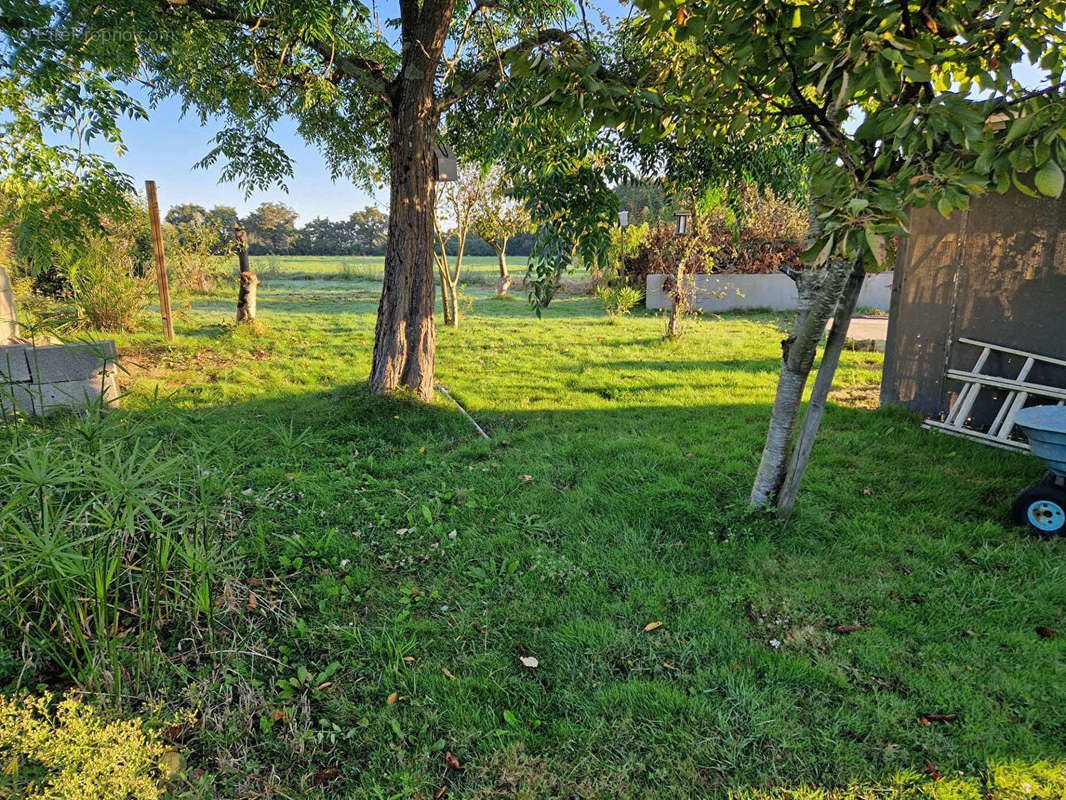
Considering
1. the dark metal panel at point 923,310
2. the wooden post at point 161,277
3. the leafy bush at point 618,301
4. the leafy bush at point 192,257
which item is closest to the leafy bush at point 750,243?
the leafy bush at point 618,301

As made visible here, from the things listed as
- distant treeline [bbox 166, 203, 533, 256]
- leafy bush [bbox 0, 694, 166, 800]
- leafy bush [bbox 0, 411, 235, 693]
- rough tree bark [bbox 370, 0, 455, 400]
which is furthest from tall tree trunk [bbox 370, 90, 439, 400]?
distant treeline [bbox 166, 203, 533, 256]

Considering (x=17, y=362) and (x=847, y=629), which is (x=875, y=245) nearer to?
(x=847, y=629)

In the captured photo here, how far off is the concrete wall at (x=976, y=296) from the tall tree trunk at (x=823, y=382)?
2874mm

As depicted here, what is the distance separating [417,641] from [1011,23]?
3.48 metres

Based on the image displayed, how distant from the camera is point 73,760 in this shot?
1.78 meters

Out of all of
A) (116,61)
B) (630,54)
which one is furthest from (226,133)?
(630,54)

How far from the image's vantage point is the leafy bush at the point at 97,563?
87.5 inches

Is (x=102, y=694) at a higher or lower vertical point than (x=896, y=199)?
lower

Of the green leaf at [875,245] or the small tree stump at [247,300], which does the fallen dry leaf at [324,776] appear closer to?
the green leaf at [875,245]

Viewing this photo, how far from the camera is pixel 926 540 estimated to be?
3566mm

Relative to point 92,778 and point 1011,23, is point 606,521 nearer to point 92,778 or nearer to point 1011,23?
point 92,778

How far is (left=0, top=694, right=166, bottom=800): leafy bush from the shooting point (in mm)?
1715

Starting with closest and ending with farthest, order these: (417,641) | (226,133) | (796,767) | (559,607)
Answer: (796,767) < (417,641) < (559,607) < (226,133)

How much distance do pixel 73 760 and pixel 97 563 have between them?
0.74 meters
